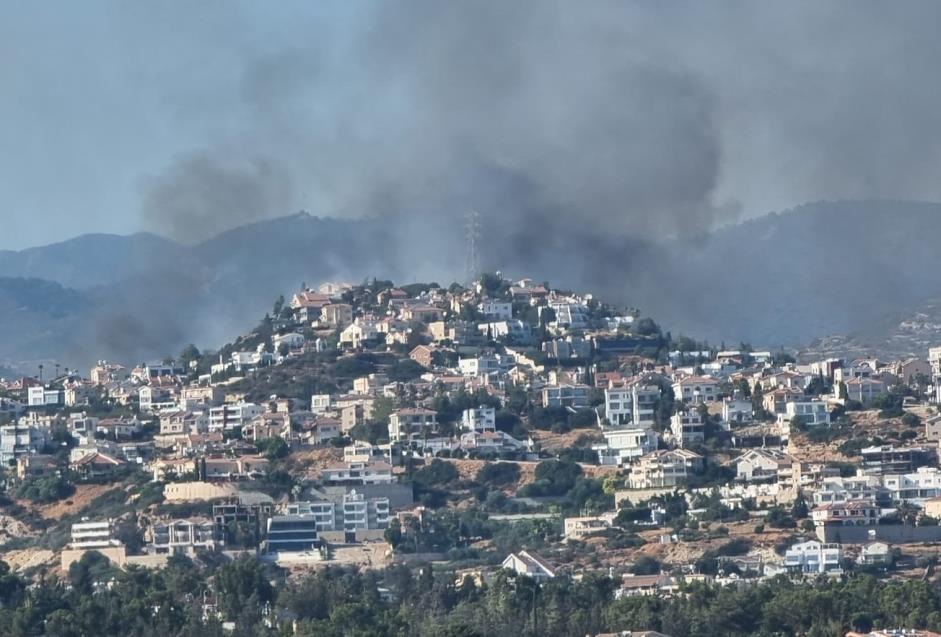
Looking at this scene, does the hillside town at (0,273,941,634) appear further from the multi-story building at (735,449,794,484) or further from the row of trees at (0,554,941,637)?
the row of trees at (0,554,941,637)

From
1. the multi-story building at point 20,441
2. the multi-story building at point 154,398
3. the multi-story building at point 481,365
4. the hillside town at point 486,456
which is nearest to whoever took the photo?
the hillside town at point 486,456

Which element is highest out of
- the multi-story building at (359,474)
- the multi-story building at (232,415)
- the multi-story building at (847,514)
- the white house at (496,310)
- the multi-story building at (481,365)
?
the white house at (496,310)

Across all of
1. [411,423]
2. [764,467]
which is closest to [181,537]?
[411,423]

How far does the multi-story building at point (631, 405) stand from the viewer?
8019cm

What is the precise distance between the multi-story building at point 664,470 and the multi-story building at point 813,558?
25.7 ft

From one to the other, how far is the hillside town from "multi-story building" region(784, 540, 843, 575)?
2.8 inches

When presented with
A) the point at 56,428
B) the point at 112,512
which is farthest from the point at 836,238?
the point at 112,512

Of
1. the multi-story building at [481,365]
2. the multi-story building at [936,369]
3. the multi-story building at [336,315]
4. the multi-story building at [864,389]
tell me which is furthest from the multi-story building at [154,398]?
the multi-story building at [936,369]

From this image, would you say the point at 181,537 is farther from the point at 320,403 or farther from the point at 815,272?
the point at 815,272

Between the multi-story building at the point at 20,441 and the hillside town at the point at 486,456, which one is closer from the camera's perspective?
the hillside town at the point at 486,456

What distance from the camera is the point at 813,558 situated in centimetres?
6550

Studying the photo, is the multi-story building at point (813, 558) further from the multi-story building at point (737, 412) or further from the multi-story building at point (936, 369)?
the multi-story building at point (936, 369)

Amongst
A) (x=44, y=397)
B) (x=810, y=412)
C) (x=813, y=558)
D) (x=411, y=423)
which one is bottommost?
(x=813, y=558)

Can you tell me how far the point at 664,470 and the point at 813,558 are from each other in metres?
8.77
